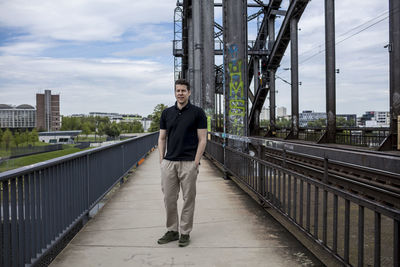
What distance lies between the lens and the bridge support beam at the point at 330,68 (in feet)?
64.4

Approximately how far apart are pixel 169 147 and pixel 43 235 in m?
1.61

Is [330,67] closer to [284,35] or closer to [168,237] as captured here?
[284,35]

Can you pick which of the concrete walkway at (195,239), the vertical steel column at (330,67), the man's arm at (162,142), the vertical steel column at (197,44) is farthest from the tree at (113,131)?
the man's arm at (162,142)

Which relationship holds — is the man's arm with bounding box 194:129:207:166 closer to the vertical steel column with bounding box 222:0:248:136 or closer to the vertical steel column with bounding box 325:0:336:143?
the vertical steel column with bounding box 222:0:248:136

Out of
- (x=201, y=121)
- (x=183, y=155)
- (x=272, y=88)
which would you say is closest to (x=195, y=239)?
(x=183, y=155)

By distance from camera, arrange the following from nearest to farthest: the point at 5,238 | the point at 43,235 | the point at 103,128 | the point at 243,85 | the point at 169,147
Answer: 1. the point at 5,238
2. the point at 43,235
3. the point at 169,147
4. the point at 243,85
5. the point at 103,128

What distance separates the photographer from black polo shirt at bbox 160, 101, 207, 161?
4250 millimetres

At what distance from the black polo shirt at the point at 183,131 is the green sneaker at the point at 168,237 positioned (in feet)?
2.92

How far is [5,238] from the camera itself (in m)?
2.82

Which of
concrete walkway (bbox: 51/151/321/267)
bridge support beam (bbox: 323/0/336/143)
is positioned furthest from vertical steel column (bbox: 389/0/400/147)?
concrete walkway (bbox: 51/151/321/267)

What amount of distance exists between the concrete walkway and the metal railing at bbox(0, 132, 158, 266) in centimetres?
32

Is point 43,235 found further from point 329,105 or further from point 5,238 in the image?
point 329,105

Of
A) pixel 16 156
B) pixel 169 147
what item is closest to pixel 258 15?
pixel 169 147

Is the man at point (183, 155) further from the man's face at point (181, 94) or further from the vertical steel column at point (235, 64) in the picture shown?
the vertical steel column at point (235, 64)
